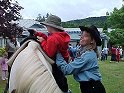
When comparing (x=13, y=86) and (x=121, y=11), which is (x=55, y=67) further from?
(x=121, y=11)

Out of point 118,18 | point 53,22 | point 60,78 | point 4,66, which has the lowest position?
point 4,66

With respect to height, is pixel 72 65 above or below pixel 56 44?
below

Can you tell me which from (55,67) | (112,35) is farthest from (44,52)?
(112,35)

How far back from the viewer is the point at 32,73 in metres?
3.53

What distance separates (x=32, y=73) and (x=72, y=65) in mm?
716

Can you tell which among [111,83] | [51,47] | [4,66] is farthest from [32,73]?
[111,83]

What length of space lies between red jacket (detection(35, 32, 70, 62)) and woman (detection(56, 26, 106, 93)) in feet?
0.23

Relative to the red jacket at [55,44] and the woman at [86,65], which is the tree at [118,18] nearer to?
the woman at [86,65]

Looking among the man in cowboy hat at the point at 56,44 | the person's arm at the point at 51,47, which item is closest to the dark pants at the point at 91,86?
the man in cowboy hat at the point at 56,44

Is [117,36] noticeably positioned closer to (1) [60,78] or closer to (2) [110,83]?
(2) [110,83]

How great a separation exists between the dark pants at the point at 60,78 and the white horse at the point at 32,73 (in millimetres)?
87

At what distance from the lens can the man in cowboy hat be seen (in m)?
3.88

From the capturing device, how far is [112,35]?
42.4 meters

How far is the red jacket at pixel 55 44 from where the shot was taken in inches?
158
